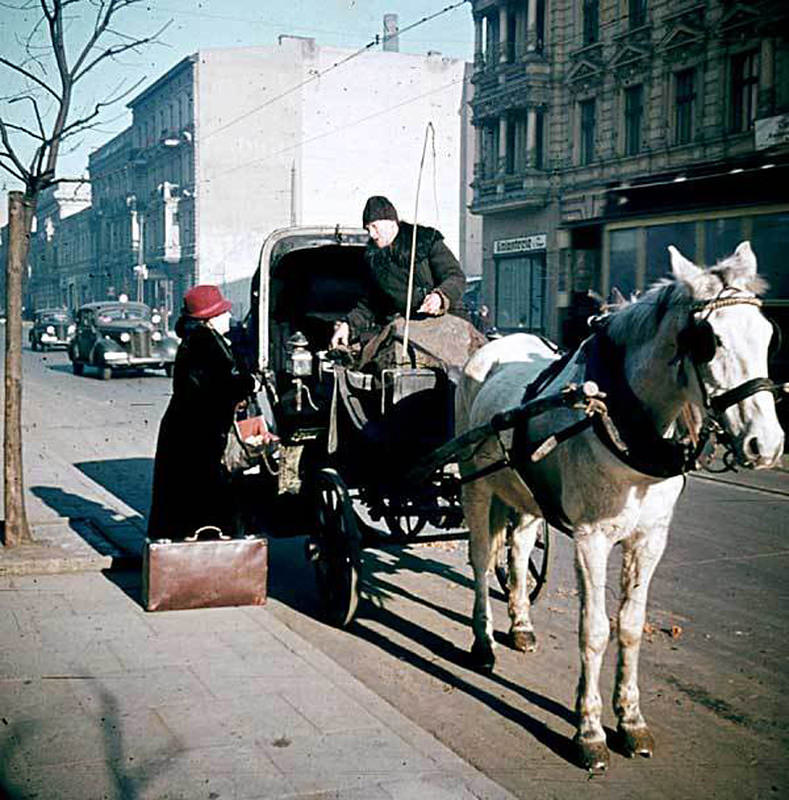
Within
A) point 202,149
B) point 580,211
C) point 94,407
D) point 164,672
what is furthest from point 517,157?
point 164,672

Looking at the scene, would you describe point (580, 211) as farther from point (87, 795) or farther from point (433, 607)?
point (87, 795)

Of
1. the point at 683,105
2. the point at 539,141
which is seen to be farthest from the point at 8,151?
the point at 539,141

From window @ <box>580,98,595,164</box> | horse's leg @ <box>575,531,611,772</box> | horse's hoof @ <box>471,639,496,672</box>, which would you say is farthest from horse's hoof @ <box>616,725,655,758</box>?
window @ <box>580,98,595,164</box>

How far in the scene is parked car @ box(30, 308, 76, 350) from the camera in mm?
43719

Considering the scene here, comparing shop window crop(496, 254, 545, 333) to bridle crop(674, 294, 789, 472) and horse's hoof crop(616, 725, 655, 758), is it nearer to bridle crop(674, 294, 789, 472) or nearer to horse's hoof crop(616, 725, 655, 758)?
horse's hoof crop(616, 725, 655, 758)

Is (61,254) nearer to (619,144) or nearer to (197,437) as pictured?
(619,144)

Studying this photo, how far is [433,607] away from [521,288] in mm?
29252

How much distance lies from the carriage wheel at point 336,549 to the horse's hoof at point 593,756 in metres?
2.01

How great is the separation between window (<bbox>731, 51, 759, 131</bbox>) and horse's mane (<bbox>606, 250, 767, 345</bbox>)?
2277cm

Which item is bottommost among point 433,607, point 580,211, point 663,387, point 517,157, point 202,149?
point 433,607

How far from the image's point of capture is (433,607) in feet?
22.8

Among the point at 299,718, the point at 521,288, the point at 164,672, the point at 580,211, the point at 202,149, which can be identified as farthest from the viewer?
the point at 202,149

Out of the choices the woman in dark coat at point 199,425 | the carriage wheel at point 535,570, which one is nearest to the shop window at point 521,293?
the carriage wheel at point 535,570

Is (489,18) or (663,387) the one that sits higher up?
(489,18)
